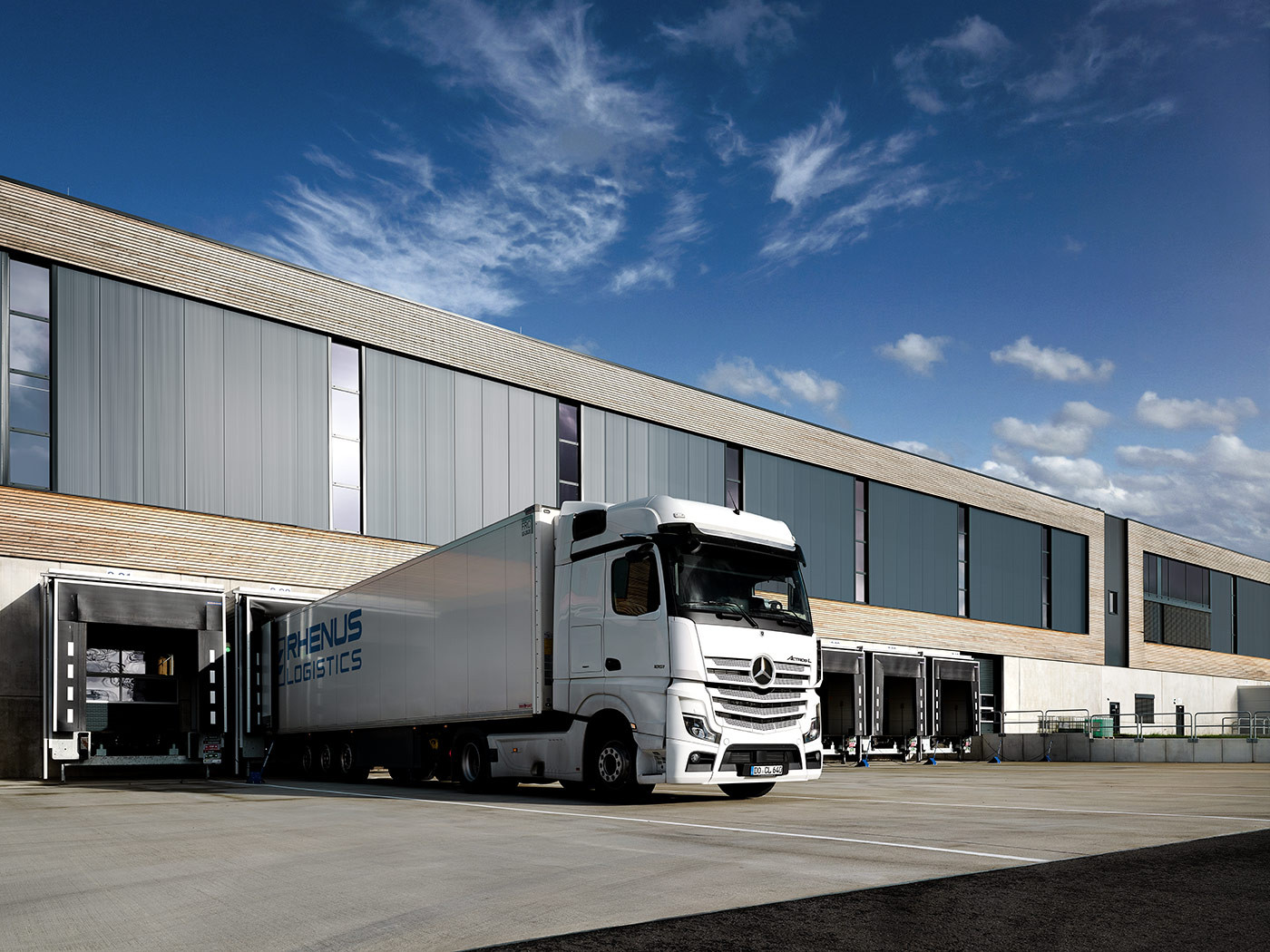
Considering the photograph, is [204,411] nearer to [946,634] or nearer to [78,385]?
[78,385]

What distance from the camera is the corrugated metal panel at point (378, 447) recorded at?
2809cm

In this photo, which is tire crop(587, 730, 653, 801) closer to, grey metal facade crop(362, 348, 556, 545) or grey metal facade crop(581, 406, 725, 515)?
grey metal facade crop(362, 348, 556, 545)

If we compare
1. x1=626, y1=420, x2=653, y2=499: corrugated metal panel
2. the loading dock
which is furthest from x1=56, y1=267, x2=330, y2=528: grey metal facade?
x1=626, y1=420, x2=653, y2=499: corrugated metal panel

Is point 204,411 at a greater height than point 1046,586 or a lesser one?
greater

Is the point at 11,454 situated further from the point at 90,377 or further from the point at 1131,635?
the point at 1131,635

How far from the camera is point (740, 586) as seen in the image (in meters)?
13.7

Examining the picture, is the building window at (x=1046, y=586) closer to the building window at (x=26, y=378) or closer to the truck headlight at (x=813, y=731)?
the truck headlight at (x=813, y=731)

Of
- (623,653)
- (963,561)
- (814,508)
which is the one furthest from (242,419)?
(963,561)

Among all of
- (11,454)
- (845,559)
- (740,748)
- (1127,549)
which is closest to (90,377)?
(11,454)

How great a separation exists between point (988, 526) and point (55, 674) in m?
38.6

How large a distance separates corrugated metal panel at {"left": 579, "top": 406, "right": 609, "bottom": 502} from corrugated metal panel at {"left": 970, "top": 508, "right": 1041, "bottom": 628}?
69.6 ft

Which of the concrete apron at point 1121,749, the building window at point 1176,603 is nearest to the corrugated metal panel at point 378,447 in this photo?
the concrete apron at point 1121,749

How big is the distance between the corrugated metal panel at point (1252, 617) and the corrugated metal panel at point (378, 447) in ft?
185

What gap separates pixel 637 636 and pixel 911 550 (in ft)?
111
